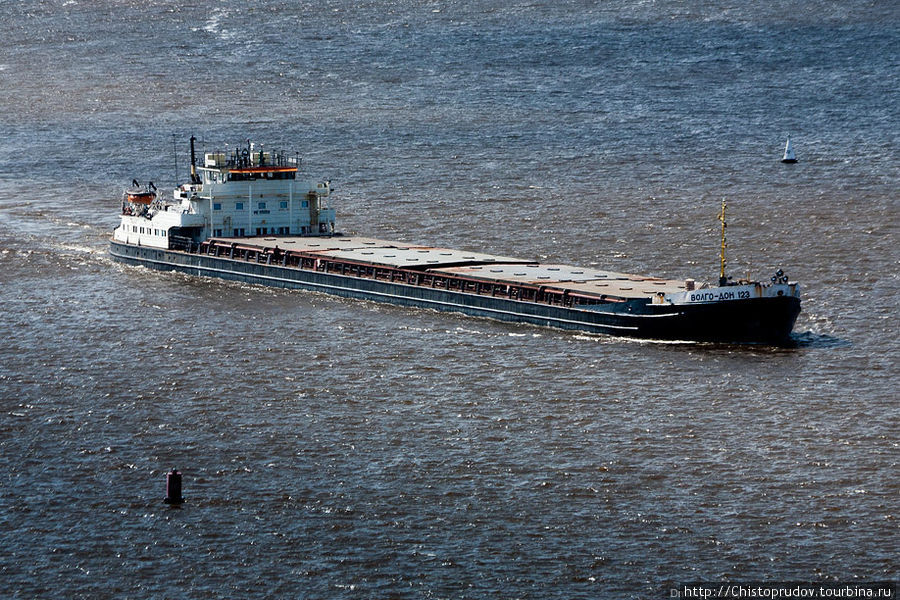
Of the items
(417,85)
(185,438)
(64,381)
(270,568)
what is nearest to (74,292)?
(64,381)

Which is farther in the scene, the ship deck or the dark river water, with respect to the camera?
the ship deck

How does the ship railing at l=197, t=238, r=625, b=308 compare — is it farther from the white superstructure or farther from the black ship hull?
the white superstructure

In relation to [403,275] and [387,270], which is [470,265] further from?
[387,270]

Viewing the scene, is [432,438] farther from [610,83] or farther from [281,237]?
[610,83]

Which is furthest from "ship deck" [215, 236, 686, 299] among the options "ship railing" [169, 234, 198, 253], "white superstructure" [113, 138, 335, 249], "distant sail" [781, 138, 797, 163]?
"distant sail" [781, 138, 797, 163]

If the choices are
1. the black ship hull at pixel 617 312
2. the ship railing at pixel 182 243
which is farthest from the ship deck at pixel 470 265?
the ship railing at pixel 182 243
